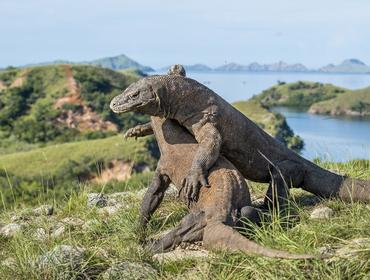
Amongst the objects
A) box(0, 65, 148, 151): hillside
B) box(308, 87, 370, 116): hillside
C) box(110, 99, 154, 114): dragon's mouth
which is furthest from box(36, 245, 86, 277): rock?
box(308, 87, 370, 116): hillside

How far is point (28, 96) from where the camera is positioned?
137500 mm

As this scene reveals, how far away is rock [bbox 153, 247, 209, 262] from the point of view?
6.21m

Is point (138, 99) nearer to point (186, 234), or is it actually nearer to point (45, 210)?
point (186, 234)

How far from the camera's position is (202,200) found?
265 inches

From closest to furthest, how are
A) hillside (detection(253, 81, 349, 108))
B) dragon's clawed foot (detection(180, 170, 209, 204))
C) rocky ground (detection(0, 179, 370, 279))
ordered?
rocky ground (detection(0, 179, 370, 279)) < dragon's clawed foot (detection(180, 170, 209, 204)) < hillside (detection(253, 81, 349, 108))

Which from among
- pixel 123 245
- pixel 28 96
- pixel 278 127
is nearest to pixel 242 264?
pixel 123 245

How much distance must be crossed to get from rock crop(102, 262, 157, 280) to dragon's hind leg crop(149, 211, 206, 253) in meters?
0.71

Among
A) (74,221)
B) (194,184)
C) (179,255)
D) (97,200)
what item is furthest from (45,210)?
(179,255)

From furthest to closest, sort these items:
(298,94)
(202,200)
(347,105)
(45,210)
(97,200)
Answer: (298,94) → (347,105) → (97,200) → (45,210) → (202,200)

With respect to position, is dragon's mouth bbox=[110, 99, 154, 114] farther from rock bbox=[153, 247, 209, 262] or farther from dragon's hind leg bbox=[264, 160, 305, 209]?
dragon's hind leg bbox=[264, 160, 305, 209]

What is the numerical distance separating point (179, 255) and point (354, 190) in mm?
2686

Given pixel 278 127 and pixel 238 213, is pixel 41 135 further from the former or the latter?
pixel 238 213

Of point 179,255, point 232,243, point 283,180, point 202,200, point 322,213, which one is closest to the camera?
point 232,243

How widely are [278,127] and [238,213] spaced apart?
98.9 m
